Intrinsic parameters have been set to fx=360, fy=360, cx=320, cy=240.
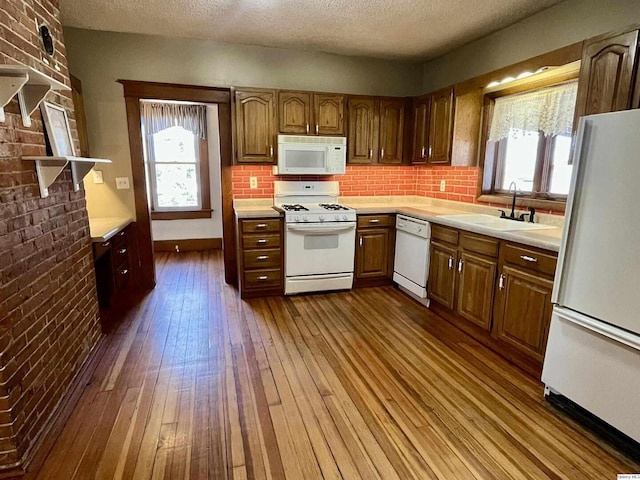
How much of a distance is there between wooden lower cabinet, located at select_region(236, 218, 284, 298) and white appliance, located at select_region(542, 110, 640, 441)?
247 centimetres

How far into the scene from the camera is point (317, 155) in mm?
3869

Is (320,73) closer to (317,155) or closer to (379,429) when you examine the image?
(317,155)

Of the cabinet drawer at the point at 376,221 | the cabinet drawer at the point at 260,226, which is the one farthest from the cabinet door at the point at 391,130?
the cabinet drawer at the point at 260,226

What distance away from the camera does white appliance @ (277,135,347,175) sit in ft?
12.3

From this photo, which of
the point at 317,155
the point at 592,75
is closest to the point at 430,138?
the point at 317,155

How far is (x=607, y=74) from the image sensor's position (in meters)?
2.08

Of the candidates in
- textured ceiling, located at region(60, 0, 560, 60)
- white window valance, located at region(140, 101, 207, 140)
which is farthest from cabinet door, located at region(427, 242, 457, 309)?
white window valance, located at region(140, 101, 207, 140)

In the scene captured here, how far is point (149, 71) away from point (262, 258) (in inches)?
85.0

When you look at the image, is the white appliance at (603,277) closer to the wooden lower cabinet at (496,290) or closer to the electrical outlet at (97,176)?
the wooden lower cabinet at (496,290)

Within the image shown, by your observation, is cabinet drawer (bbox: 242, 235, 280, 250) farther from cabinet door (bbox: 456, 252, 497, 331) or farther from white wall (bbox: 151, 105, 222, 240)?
white wall (bbox: 151, 105, 222, 240)

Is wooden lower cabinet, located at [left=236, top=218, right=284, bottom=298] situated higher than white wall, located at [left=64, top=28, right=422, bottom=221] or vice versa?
white wall, located at [left=64, top=28, right=422, bottom=221]

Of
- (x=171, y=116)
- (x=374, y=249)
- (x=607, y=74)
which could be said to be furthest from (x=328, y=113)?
(x=171, y=116)

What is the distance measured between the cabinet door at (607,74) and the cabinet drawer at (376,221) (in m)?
1.98

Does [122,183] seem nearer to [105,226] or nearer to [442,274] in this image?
[105,226]
